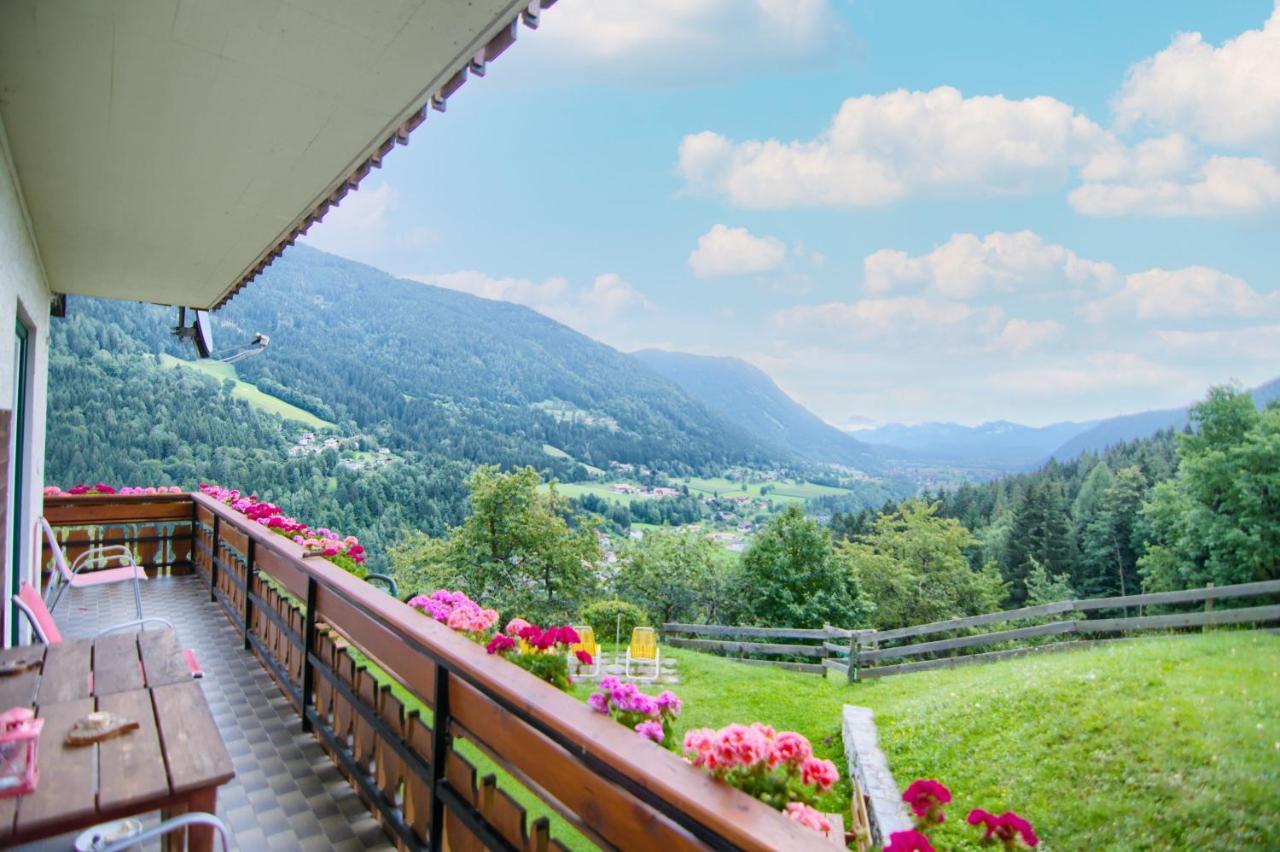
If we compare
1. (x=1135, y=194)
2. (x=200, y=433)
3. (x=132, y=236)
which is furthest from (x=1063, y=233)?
(x=132, y=236)

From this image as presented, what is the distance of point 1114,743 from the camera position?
19.2 feet

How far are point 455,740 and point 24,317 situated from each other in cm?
338

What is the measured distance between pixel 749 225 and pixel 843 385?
3013 cm

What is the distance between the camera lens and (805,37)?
64625 millimetres

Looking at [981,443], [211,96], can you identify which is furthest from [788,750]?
[981,443]

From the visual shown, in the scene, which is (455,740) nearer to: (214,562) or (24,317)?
(24,317)

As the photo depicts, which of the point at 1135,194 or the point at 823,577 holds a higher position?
the point at 1135,194

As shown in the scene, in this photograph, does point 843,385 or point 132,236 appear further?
point 843,385

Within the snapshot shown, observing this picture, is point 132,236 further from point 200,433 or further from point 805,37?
point 805,37

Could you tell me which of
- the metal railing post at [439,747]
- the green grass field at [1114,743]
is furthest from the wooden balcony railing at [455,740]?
the green grass field at [1114,743]

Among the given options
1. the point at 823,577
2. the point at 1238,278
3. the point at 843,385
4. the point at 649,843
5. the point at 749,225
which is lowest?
the point at 823,577

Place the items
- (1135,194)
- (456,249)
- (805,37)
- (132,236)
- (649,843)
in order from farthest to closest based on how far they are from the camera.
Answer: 1. (456,249)
2. (805,37)
3. (1135,194)
4. (132,236)
5. (649,843)

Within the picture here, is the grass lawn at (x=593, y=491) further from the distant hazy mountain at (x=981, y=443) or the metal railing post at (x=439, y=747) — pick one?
the metal railing post at (x=439, y=747)

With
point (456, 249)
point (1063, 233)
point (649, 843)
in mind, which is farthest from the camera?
point (456, 249)
